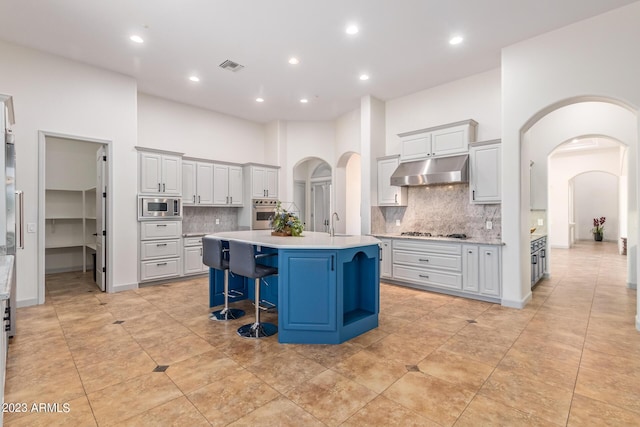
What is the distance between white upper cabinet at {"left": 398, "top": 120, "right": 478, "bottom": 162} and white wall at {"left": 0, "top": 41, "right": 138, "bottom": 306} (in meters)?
4.85

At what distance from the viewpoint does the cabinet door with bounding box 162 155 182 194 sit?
5.68m

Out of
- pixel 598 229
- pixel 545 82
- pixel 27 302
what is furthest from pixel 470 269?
pixel 598 229

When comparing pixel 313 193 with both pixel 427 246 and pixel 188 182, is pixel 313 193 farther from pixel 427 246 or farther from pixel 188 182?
pixel 427 246

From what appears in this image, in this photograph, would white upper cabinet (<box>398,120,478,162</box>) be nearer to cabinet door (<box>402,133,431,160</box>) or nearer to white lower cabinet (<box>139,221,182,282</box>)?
cabinet door (<box>402,133,431,160</box>)

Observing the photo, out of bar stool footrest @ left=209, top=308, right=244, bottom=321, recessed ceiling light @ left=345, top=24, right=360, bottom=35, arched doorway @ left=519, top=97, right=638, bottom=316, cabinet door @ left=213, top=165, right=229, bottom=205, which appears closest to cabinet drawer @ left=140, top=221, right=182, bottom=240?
cabinet door @ left=213, top=165, right=229, bottom=205

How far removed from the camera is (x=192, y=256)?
20.0 ft

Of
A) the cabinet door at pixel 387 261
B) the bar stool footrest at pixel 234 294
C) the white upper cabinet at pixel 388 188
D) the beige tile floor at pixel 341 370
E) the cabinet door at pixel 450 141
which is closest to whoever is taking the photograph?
the beige tile floor at pixel 341 370

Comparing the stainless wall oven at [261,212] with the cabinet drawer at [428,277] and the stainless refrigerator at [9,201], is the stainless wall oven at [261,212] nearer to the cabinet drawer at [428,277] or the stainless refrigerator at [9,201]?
the cabinet drawer at [428,277]

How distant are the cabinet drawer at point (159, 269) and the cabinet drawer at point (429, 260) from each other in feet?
13.4

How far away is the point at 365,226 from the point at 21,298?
17.9 ft

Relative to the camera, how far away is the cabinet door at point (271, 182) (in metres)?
7.29

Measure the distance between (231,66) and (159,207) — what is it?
2761mm

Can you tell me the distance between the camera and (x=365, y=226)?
20.0 feet

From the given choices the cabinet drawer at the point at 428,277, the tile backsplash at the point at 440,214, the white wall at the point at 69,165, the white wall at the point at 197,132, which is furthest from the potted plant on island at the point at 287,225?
the white wall at the point at 69,165
